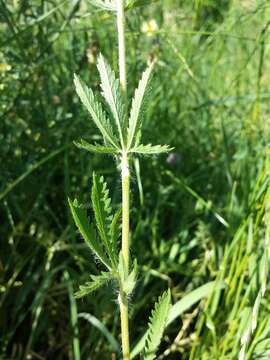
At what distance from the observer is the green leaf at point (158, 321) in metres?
0.73

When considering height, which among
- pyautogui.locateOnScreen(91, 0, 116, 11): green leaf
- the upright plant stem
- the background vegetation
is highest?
pyautogui.locateOnScreen(91, 0, 116, 11): green leaf

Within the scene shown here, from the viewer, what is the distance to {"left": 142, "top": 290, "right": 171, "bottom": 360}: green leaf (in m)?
0.73

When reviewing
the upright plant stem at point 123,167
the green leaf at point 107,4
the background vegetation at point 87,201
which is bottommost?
the background vegetation at point 87,201

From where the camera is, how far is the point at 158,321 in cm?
74

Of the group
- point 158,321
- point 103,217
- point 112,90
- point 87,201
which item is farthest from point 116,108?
point 87,201

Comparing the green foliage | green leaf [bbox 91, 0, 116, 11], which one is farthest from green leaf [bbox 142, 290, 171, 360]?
green leaf [bbox 91, 0, 116, 11]

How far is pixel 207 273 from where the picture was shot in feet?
4.91

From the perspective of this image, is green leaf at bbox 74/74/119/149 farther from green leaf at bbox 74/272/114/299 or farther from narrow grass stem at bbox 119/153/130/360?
green leaf at bbox 74/272/114/299

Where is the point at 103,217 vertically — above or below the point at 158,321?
above

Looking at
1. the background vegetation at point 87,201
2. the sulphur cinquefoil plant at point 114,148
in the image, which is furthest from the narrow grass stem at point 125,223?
the background vegetation at point 87,201

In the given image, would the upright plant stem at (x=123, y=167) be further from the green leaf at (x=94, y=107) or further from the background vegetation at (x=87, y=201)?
the background vegetation at (x=87, y=201)

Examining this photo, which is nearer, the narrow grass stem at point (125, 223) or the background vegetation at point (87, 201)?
the narrow grass stem at point (125, 223)

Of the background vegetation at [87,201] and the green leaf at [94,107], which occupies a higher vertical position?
the green leaf at [94,107]

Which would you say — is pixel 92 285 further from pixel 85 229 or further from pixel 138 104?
pixel 138 104
